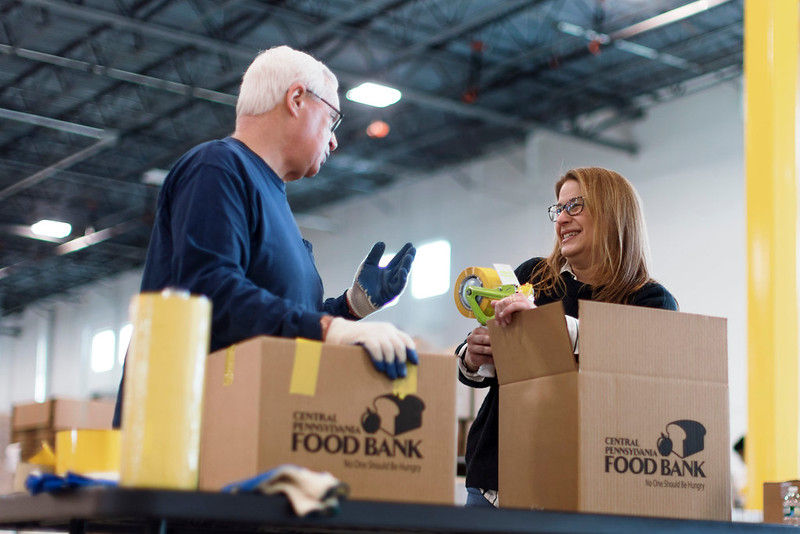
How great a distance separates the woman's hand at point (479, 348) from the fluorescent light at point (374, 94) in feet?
26.1

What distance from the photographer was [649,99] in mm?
10875

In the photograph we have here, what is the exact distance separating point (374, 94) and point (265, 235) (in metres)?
8.18

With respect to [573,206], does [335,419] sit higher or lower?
lower

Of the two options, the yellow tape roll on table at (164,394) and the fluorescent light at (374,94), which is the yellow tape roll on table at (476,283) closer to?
the yellow tape roll on table at (164,394)

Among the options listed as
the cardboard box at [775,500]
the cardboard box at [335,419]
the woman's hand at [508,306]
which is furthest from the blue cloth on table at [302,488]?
the cardboard box at [775,500]

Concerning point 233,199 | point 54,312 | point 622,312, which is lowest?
point 622,312

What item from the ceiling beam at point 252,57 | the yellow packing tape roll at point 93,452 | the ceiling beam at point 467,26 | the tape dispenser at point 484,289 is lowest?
the yellow packing tape roll at point 93,452

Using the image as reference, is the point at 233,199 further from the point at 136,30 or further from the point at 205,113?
the point at 205,113

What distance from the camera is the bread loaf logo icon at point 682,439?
5.92 ft

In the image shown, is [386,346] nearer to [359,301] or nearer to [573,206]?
[359,301]

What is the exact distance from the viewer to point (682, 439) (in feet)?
5.99

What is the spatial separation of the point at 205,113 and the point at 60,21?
246 centimetres

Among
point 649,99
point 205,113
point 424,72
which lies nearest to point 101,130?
point 205,113

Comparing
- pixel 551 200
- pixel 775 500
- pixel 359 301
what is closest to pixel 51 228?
pixel 551 200
